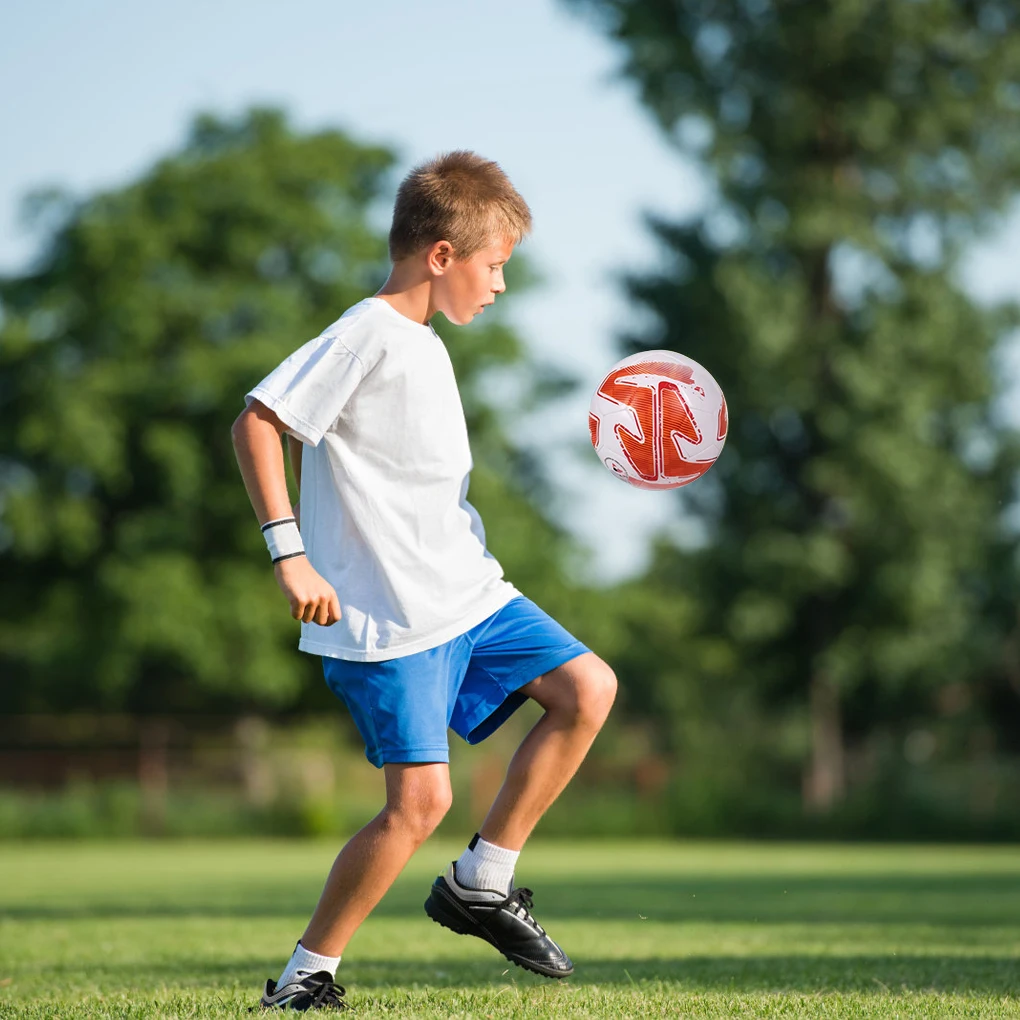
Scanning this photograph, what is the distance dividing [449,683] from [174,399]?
29.3 m

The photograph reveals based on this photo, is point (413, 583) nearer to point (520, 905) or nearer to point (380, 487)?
point (380, 487)

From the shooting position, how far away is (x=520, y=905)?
13.8 feet

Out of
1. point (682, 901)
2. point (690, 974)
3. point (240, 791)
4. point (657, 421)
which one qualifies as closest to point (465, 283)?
point (657, 421)

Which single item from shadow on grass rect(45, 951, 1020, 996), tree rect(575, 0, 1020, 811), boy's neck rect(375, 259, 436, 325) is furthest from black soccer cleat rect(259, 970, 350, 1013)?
tree rect(575, 0, 1020, 811)

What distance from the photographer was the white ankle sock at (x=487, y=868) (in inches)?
164

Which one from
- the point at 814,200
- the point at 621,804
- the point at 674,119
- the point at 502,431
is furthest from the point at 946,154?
the point at 621,804

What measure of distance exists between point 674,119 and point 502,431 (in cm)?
848

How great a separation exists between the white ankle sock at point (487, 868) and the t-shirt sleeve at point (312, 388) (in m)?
1.20

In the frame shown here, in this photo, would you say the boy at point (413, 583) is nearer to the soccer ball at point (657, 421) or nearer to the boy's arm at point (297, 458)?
the boy's arm at point (297, 458)

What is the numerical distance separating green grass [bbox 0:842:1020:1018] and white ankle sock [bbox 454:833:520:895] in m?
0.30

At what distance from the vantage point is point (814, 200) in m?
29.7

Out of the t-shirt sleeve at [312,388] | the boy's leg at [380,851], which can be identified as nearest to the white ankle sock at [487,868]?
the boy's leg at [380,851]

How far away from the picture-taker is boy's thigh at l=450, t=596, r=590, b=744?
4109mm

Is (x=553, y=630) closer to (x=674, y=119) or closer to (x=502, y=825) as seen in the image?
(x=502, y=825)
